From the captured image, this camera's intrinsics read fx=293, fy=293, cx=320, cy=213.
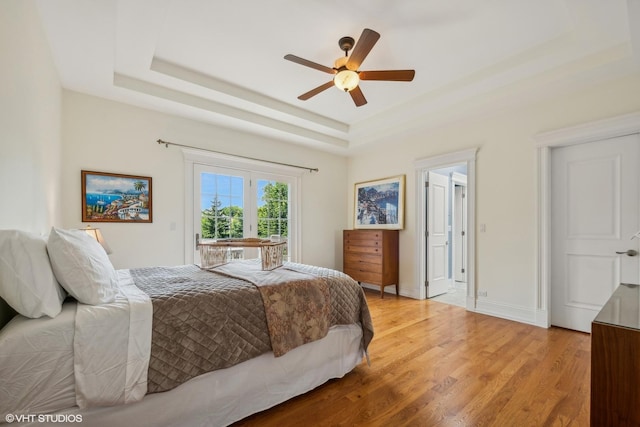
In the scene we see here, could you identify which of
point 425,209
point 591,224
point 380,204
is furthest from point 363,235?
point 591,224

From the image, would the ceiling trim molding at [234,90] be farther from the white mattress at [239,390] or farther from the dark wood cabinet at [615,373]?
the dark wood cabinet at [615,373]

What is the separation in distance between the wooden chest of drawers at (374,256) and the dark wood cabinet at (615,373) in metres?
3.24

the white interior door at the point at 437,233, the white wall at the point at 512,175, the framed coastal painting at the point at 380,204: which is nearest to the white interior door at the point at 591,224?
the white wall at the point at 512,175

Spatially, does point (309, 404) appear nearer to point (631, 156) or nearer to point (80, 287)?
point (80, 287)

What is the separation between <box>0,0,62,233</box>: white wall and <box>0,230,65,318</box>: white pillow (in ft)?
1.23

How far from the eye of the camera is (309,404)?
5.94 ft

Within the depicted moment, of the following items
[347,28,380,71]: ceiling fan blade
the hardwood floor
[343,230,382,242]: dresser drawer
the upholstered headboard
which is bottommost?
the hardwood floor

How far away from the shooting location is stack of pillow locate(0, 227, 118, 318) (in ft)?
3.88

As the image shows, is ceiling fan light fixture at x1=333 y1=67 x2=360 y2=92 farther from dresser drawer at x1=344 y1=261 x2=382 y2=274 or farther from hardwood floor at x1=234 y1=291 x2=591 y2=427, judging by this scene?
dresser drawer at x1=344 y1=261 x2=382 y2=274

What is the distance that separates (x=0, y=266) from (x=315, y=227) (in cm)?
412

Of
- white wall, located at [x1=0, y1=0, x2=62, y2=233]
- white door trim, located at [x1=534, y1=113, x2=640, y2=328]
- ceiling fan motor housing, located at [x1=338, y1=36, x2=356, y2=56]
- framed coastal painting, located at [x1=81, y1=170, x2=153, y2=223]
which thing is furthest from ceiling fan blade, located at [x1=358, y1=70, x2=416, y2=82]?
framed coastal painting, located at [x1=81, y1=170, x2=153, y2=223]

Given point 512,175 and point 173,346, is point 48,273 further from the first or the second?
point 512,175

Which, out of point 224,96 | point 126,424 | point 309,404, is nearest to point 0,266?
point 126,424

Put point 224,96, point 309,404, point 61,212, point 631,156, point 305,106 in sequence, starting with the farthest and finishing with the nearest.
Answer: point 305,106 → point 224,96 → point 61,212 → point 631,156 → point 309,404
